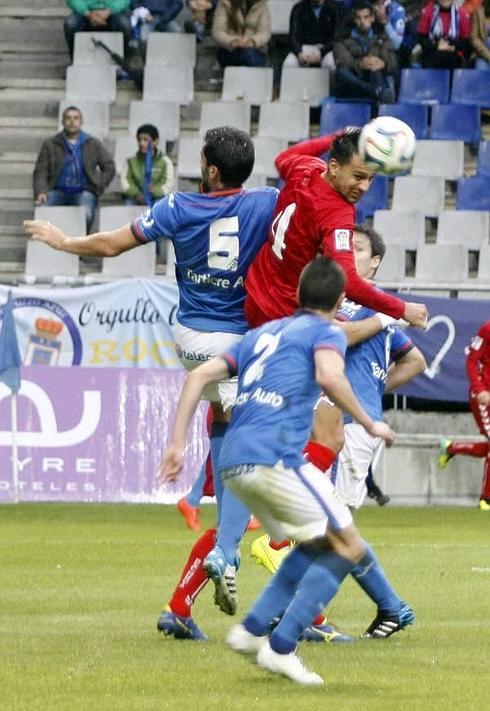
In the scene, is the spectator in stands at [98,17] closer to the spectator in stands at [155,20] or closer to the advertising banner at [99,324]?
the spectator in stands at [155,20]

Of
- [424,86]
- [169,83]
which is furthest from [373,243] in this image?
[169,83]

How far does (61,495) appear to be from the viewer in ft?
58.5

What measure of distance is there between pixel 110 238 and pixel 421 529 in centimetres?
746

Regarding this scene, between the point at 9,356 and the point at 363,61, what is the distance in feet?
25.1

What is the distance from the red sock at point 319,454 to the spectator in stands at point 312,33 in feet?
52.8

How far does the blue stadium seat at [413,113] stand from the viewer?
2308cm

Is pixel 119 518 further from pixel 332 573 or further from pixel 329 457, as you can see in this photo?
pixel 332 573

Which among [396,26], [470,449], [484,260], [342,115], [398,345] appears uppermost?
[396,26]

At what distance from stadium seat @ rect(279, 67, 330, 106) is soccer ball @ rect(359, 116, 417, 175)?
15723mm

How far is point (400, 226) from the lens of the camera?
854 inches

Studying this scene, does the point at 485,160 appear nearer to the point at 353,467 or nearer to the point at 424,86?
the point at 424,86

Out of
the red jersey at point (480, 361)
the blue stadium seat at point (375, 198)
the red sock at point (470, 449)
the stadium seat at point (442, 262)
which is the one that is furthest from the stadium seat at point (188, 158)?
the red sock at point (470, 449)

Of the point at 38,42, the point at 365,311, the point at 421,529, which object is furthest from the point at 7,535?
the point at 38,42

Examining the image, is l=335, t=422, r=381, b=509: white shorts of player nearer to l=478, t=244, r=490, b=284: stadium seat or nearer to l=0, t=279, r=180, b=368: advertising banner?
l=0, t=279, r=180, b=368: advertising banner
